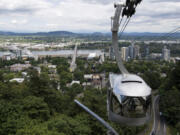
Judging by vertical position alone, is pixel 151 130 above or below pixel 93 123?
below

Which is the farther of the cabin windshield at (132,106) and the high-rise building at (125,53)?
the high-rise building at (125,53)

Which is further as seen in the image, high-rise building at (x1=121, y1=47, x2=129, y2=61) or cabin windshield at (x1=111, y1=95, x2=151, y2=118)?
high-rise building at (x1=121, y1=47, x2=129, y2=61)

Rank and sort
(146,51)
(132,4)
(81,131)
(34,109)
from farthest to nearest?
(146,51)
(34,109)
(81,131)
(132,4)

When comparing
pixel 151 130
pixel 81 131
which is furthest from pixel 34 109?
pixel 151 130

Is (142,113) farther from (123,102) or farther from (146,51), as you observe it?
(146,51)

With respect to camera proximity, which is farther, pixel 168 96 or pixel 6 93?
pixel 168 96

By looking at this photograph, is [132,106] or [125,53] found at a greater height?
[125,53]

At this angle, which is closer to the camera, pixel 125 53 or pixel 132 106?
pixel 132 106

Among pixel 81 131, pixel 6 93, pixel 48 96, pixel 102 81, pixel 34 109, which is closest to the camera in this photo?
pixel 81 131
